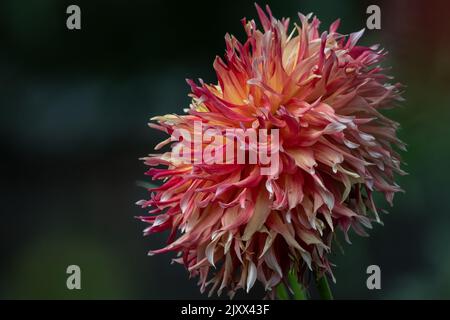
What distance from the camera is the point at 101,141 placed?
3.84ft

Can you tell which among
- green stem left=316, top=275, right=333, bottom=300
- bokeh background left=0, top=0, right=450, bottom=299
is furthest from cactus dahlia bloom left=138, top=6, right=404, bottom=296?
bokeh background left=0, top=0, right=450, bottom=299

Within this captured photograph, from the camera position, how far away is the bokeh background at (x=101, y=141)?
1065mm

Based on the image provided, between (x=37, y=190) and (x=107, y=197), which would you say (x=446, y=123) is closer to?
(x=107, y=197)

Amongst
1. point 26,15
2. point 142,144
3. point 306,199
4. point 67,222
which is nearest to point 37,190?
point 67,222

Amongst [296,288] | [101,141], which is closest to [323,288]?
[296,288]

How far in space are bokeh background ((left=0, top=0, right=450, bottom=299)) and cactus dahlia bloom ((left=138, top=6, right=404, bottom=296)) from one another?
1.96 ft

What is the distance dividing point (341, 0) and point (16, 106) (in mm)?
652

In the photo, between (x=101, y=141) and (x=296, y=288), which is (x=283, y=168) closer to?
(x=296, y=288)

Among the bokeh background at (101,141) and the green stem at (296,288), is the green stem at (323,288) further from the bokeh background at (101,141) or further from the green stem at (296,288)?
the bokeh background at (101,141)

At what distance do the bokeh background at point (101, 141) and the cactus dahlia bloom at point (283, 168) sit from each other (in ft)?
1.96

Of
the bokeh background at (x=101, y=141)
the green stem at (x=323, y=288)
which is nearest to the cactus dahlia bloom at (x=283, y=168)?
the green stem at (x=323, y=288)

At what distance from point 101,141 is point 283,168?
0.80m

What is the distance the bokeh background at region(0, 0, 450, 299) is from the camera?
1065mm

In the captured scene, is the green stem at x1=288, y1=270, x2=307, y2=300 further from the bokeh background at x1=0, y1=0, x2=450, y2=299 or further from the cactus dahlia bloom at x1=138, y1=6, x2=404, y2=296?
the bokeh background at x1=0, y1=0, x2=450, y2=299
